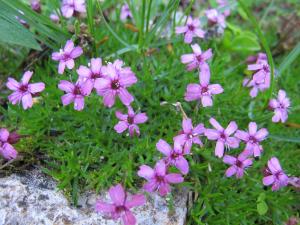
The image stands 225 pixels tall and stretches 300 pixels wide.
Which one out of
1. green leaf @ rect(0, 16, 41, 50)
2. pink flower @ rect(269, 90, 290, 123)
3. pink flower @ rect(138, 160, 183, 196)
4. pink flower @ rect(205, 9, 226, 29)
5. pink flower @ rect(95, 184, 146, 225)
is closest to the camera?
pink flower @ rect(95, 184, 146, 225)

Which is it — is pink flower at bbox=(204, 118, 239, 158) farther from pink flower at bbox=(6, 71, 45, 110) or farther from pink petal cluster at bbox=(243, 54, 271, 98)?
pink flower at bbox=(6, 71, 45, 110)

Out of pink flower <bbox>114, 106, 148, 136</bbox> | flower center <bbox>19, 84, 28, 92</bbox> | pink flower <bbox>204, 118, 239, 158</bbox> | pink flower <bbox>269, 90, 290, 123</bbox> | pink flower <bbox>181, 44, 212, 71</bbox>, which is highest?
flower center <bbox>19, 84, 28, 92</bbox>

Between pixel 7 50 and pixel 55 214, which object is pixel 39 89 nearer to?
pixel 55 214

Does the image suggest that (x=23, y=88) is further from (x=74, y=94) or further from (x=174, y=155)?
(x=174, y=155)

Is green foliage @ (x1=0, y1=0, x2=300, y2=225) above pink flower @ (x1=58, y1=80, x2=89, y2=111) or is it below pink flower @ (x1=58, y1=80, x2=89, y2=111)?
below

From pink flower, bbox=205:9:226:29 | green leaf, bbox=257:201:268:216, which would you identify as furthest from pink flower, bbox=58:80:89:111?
pink flower, bbox=205:9:226:29

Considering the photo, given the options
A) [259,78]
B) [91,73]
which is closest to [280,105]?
[259,78]

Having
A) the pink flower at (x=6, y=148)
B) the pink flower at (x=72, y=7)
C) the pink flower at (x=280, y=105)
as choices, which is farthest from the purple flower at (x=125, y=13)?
the pink flower at (x=6, y=148)
